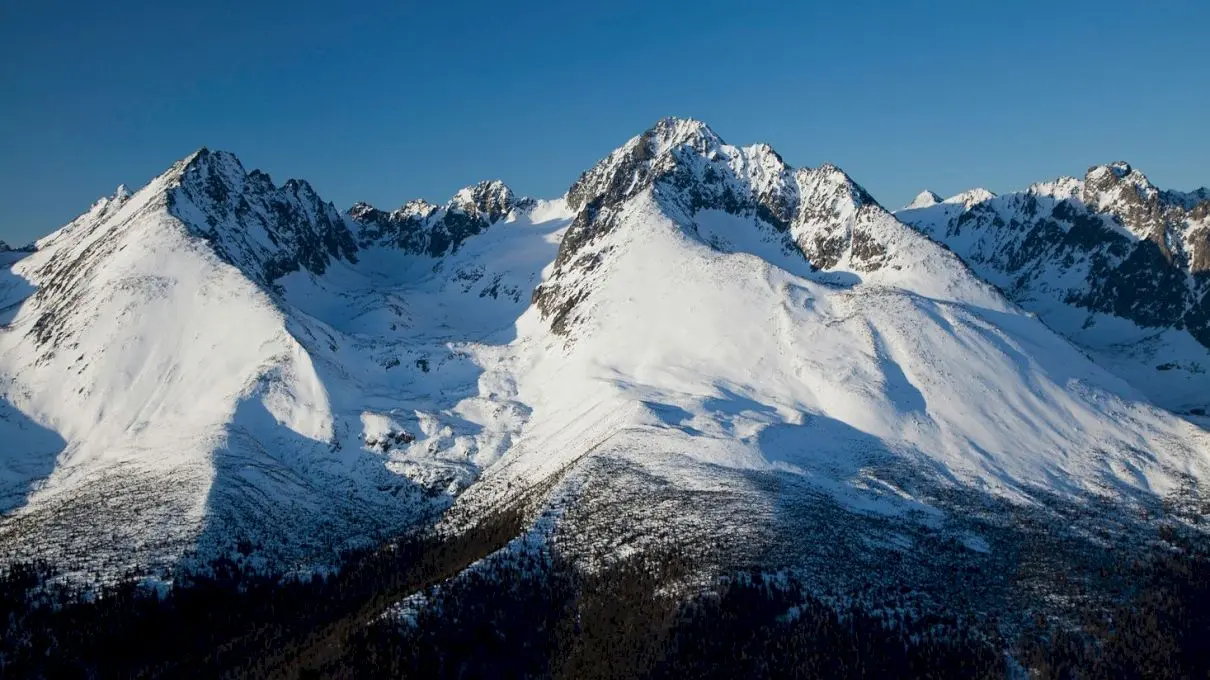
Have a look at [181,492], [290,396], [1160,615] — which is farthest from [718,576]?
[290,396]

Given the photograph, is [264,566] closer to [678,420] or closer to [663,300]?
[678,420]

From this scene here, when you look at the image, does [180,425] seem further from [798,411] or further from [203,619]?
[798,411]

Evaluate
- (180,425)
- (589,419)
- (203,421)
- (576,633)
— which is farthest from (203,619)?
(589,419)

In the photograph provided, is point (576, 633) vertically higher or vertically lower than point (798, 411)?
lower

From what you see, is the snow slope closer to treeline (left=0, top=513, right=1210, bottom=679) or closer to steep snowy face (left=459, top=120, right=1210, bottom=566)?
treeline (left=0, top=513, right=1210, bottom=679)

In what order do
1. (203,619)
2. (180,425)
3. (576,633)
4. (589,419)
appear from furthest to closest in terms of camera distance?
(180,425), (589,419), (203,619), (576,633)
